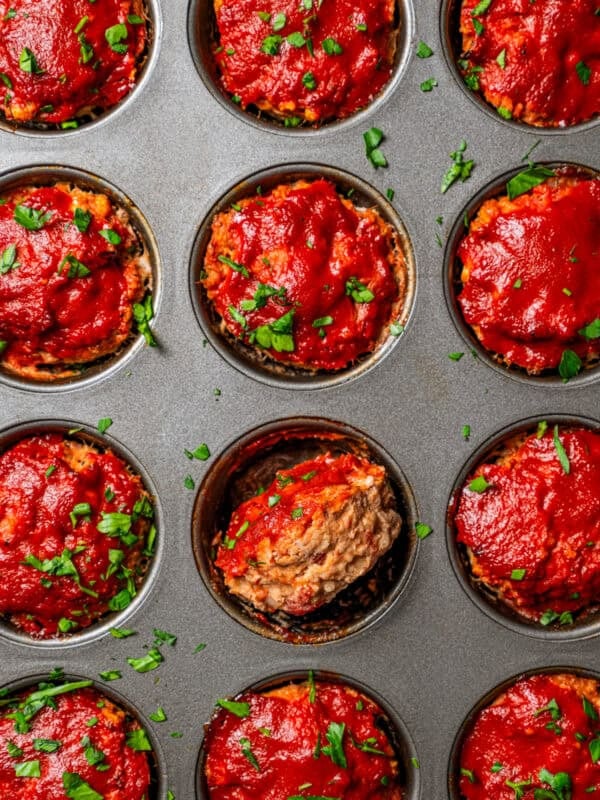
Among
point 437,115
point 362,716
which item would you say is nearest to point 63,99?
point 437,115

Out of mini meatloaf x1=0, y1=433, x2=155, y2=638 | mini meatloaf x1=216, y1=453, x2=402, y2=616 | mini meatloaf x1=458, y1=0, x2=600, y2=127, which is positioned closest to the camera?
mini meatloaf x1=216, y1=453, x2=402, y2=616

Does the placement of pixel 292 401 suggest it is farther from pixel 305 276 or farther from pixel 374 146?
pixel 374 146

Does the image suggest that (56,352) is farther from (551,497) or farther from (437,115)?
(551,497)

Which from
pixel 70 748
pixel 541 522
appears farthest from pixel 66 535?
pixel 541 522

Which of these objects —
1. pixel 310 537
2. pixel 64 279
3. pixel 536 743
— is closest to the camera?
pixel 310 537

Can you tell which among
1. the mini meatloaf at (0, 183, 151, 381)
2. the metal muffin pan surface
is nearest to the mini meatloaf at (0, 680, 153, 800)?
the metal muffin pan surface

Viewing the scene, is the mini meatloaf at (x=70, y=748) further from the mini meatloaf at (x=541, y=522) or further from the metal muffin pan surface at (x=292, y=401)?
the mini meatloaf at (x=541, y=522)

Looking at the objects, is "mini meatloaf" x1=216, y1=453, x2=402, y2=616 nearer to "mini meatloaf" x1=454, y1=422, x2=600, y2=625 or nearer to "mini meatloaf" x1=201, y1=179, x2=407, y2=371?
"mini meatloaf" x1=454, y1=422, x2=600, y2=625
